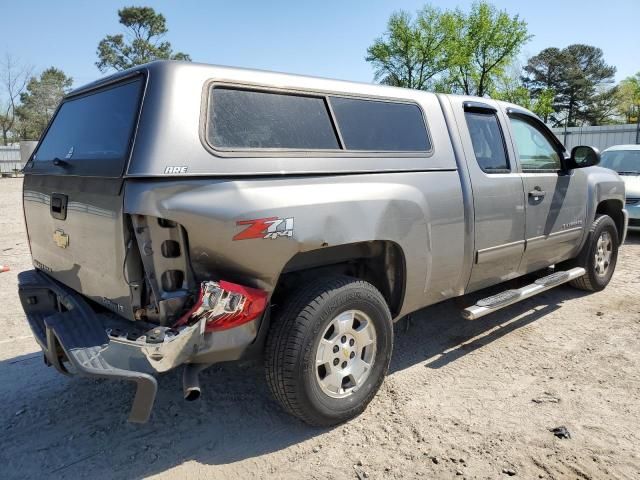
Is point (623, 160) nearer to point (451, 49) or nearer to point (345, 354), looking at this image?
point (345, 354)

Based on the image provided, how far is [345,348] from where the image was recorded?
2988mm

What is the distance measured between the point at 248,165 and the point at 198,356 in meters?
1.00

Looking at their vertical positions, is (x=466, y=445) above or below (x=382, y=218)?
below

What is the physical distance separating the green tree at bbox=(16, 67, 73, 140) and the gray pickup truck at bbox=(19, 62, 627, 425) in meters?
49.9

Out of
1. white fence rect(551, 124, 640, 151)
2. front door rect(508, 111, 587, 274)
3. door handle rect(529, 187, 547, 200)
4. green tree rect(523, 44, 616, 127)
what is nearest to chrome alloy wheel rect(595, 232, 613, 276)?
front door rect(508, 111, 587, 274)

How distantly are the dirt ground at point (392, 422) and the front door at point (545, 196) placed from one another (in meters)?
0.86

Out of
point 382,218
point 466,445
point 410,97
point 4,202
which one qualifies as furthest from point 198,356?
point 4,202

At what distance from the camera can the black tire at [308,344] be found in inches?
106

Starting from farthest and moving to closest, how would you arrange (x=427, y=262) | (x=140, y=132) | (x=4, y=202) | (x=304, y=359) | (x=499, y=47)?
(x=499, y=47), (x=4, y=202), (x=427, y=262), (x=304, y=359), (x=140, y=132)

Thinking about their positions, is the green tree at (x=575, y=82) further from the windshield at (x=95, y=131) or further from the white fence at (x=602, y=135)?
the windshield at (x=95, y=131)

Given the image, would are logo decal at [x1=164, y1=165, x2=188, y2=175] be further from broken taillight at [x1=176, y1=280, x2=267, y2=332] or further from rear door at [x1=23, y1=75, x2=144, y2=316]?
broken taillight at [x1=176, y1=280, x2=267, y2=332]

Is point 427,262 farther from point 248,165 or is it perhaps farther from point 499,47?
point 499,47

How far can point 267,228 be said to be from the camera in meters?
2.50

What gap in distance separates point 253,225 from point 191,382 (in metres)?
0.86
